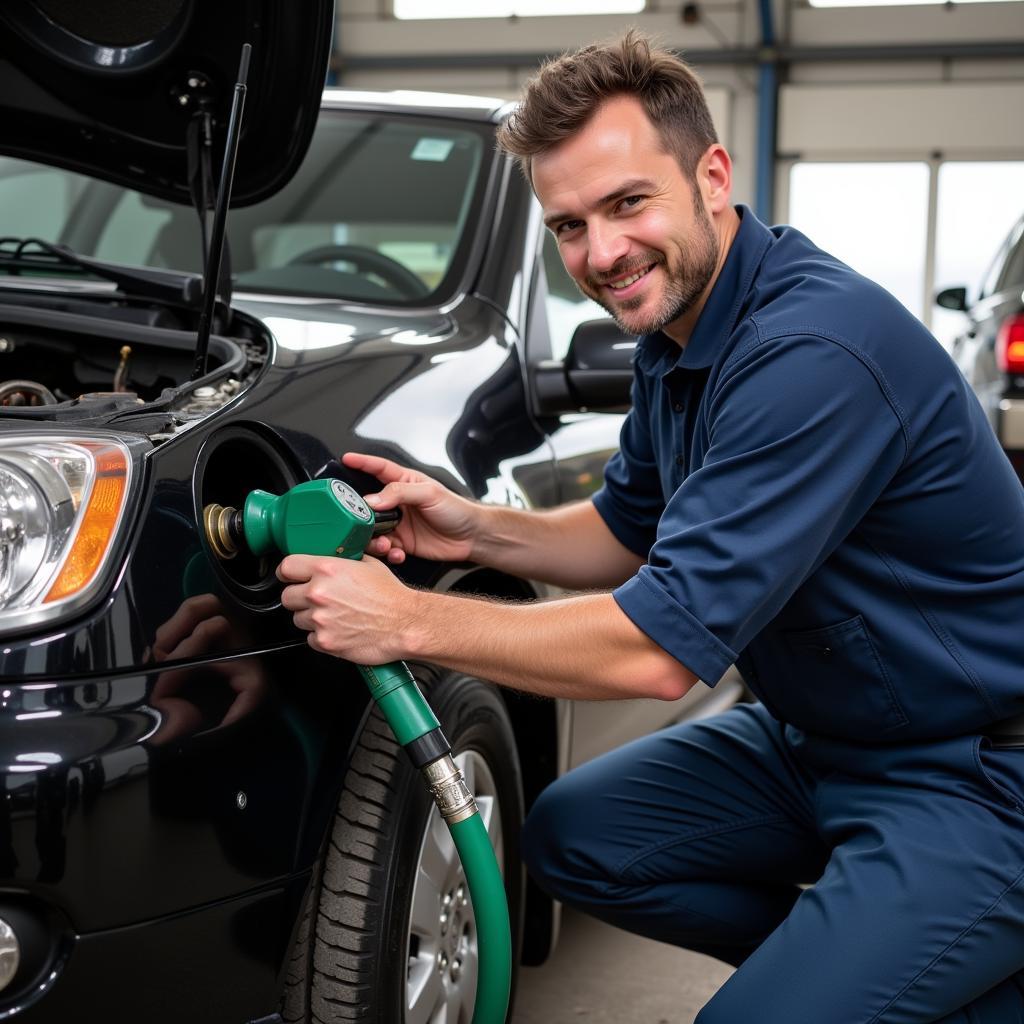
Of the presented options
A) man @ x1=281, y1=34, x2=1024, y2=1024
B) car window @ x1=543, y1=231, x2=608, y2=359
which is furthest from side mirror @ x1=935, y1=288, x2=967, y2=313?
man @ x1=281, y1=34, x2=1024, y2=1024

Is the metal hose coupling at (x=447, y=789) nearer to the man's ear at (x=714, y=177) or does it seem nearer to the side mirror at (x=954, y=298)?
the man's ear at (x=714, y=177)

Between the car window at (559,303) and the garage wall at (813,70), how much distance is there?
10061mm

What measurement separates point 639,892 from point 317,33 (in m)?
1.28

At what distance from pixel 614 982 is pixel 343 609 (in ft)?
4.32

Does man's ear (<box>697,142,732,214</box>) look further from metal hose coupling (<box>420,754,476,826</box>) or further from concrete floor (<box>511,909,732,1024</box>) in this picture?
concrete floor (<box>511,909,732,1024</box>)

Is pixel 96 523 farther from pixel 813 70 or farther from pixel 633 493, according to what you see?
pixel 813 70

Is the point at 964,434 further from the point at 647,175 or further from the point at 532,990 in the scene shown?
the point at 532,990

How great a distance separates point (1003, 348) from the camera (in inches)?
187

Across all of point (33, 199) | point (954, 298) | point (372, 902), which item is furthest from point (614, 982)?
point (954, 298)

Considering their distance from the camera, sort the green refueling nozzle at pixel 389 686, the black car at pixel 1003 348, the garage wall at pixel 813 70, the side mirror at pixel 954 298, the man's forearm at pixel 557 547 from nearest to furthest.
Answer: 1. the green refueling nozzle at pixel 389 686
2. the man's forearm at pixel 557 547
3. the black car at pixel 1003 348
4. the side mirror at pixel 954 298
5. the garage wall at pixel 813 70

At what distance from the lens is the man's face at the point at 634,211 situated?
69.1 inches

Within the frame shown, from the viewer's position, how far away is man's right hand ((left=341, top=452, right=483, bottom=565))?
1665 millimetres

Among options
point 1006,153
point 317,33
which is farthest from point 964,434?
point 1006,153

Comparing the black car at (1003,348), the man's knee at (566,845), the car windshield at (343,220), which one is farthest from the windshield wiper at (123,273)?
the black car at (1003,348)
